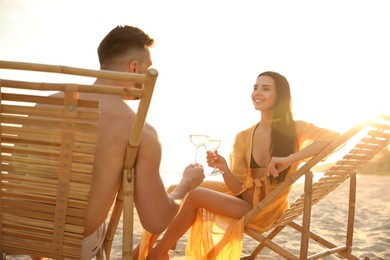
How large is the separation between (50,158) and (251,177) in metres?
2.29

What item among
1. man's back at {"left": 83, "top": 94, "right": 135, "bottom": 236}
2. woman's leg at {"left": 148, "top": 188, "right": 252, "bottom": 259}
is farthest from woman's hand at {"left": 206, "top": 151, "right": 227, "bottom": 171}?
man's back at {"left": 83, "top": 94, "right": 135, "bottom": 236}

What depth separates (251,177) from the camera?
3.77 m

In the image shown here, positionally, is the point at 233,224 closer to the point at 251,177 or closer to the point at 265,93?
the point at 251,177

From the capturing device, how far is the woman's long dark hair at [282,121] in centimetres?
372

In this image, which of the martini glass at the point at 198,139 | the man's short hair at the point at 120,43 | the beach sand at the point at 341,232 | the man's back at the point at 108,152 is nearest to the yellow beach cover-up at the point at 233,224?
the martini glass at the point at 198,139

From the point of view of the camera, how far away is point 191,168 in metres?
2.46

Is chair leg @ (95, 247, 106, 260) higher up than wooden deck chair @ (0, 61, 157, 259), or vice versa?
wooden deck chair @ (0, 61, 157, 259)

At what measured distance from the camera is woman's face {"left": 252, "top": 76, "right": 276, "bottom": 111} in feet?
12.5

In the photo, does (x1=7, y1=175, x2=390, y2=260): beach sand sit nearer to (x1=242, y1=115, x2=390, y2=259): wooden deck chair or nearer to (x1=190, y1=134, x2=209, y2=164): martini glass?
(x1=242, y1=115, x2=390, y2=259): wooden deck chair

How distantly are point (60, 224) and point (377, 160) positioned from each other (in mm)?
25715

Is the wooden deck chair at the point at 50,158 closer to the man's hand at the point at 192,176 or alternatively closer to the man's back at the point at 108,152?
the man's back at the point at 108,152

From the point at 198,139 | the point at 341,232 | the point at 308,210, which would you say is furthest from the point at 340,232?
the point at 198,139

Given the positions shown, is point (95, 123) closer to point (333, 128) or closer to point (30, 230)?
point (30, 230)

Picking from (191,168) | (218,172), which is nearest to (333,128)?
(218,172)
